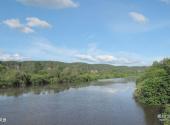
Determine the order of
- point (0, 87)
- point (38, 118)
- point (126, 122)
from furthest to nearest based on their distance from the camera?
point (0, 87) < point (38, 118) < point (126, 122)

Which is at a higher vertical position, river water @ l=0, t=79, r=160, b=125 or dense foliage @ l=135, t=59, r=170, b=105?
dense foliage @ l=135, t=59, r=170, b=105

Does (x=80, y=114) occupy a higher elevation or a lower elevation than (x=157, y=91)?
lower

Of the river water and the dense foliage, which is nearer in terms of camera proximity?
the river water

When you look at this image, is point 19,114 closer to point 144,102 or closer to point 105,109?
point 105,109

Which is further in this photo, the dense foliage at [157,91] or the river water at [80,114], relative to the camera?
the dense foliage at [157,91]

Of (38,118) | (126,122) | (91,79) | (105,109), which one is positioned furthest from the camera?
(91,79)

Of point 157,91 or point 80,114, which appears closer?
point 80,114

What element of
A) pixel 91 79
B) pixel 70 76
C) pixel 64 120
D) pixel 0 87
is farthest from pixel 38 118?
pixel 91 79

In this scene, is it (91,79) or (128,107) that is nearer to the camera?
(128,107)

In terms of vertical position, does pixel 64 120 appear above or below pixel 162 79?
below

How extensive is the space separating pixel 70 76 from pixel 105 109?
71898 millimetres

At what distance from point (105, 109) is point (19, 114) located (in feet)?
44.8

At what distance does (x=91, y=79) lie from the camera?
130 metres

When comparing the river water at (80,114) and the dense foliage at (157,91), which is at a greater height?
the dense foliage at (157,91)
